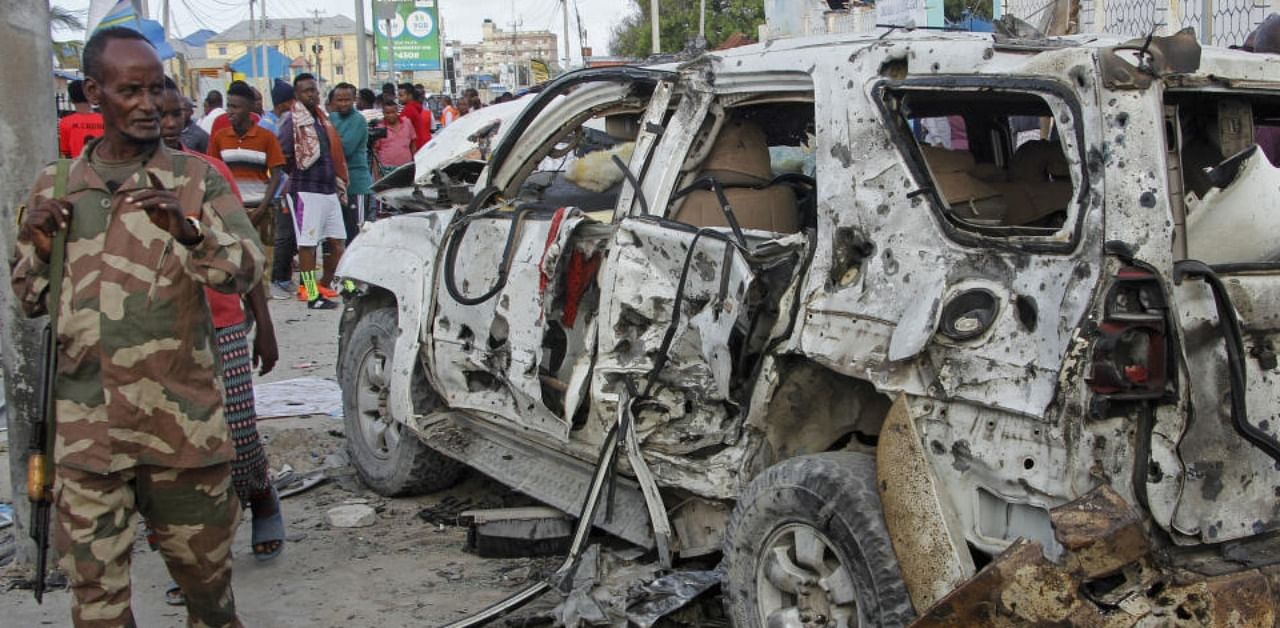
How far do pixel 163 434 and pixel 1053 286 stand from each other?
224 cm

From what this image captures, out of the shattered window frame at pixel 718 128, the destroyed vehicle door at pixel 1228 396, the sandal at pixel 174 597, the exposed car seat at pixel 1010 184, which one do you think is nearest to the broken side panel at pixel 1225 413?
the destroyed vehicle door at pixel 1228 396

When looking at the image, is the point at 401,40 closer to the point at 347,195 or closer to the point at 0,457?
the point at 347,195

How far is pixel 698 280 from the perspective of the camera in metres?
3.84

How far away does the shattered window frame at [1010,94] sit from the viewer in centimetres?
288

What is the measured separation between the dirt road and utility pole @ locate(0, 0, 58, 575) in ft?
2.33

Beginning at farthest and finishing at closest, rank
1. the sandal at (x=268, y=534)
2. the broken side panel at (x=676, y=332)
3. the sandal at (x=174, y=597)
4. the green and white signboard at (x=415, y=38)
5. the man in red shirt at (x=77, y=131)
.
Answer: the green and white signboard at (x=415, y=38), the man in red shirt at (x=77, y=131), the sandal at (x=268, y=534), the sandal at (x=174, y=597), the broken side panel at (x=676, y=332)

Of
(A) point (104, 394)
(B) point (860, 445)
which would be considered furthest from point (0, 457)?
(B) point (860, 445)

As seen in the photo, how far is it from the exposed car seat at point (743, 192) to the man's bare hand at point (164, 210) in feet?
5.37

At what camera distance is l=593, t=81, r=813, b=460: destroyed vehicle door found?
3.67 m

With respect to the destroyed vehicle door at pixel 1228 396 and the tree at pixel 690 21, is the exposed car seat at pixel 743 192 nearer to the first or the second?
the destroyed vehicle door at pixel 1228 396

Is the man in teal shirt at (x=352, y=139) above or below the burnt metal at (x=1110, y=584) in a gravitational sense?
above

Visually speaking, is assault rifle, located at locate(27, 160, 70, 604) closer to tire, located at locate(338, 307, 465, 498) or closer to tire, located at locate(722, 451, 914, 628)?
tire, located at locate(722, 451, 914, 628)

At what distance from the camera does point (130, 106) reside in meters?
3.25

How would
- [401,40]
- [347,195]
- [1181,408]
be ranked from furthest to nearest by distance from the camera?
1. [401,40]
2. [347,195]
3. [1181,408]
